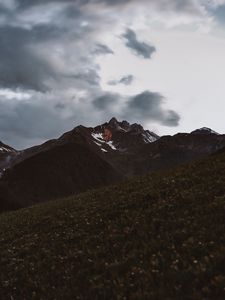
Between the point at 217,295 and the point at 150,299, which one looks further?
the point at 150,299

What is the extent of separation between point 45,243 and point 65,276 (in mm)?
6422

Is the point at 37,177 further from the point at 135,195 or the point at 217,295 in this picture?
the point at 217,295

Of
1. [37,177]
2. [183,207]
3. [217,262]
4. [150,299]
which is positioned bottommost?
[150,299]

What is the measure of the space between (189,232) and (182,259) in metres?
2.53

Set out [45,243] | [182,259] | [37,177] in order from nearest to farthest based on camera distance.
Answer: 1. [182,259]
2. [45,243]
3. [37,177]

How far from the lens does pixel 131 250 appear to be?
720 inches

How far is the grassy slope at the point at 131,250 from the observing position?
14.5 metres

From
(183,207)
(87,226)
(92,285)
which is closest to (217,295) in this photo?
(92,285)

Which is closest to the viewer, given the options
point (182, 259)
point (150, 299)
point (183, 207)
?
point (150, 299)

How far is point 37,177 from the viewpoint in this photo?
198500mm

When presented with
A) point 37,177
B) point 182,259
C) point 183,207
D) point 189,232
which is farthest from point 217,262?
point 37,177

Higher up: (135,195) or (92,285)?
(135,195)

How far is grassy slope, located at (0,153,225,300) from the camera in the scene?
14539mm

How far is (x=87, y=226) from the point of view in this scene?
25031 mm
